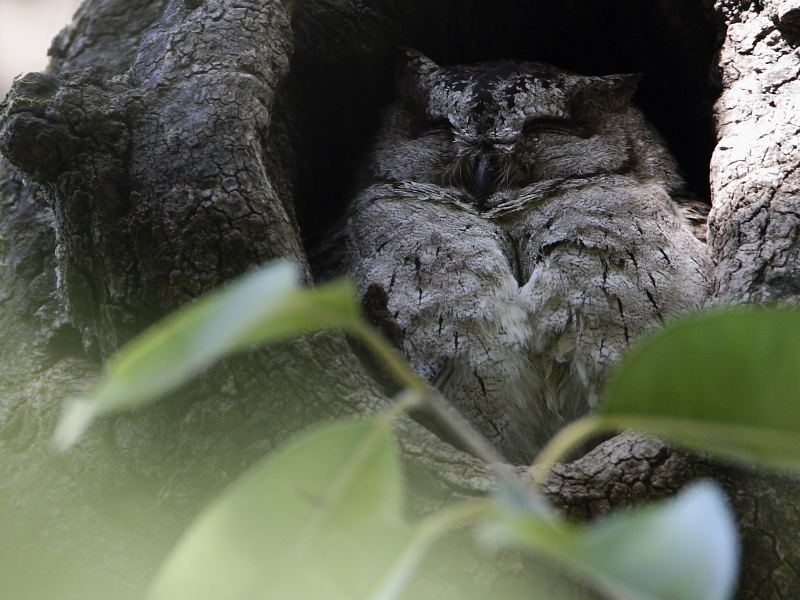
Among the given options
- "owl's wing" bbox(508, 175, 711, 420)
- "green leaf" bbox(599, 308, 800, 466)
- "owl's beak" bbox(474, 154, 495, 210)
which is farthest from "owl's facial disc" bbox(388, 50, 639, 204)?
"green leaf" bbox(599, 308, 800, 466)

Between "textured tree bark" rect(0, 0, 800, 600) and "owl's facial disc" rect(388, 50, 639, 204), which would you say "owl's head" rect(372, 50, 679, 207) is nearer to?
"owl's facial disc" rect(388, 50, 639, 204)

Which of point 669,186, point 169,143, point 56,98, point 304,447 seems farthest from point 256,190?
point 669,186

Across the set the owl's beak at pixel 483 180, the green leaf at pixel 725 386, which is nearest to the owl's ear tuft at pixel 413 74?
the owl's beak at pixel 483 180

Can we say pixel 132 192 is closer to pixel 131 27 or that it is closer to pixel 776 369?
pixel 131 27

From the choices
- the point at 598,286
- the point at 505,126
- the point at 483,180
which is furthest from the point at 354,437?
the point at 505,126

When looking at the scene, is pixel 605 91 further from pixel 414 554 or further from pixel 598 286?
pixel 414 554
